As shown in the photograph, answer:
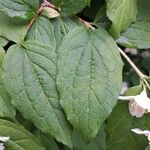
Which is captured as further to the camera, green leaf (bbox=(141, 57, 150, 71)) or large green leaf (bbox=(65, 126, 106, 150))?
green leaf (bbox=(141, 57, 150, 71))

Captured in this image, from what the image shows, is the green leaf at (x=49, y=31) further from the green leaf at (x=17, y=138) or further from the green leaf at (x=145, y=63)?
the green leaf at (x=145, y=63)

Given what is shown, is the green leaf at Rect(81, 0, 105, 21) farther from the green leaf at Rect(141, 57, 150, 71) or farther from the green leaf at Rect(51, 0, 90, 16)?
the green leaf at Rect(141, 57, 150, 71)

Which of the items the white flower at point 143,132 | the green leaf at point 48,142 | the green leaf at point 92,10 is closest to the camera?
the white flower at point 143,132

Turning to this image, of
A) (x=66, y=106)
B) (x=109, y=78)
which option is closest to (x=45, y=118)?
(x=66, y=106)

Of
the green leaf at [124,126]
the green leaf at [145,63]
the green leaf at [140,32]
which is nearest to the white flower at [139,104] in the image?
the green leaf at [124,126]

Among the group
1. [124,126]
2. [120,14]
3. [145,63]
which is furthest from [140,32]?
[145,63]

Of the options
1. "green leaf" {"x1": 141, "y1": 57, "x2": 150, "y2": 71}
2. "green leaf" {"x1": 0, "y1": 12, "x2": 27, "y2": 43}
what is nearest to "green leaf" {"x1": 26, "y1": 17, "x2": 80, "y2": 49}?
"green leaf" {"x1": 0, "y1": 12, "x2": 27, "y2": 43}
